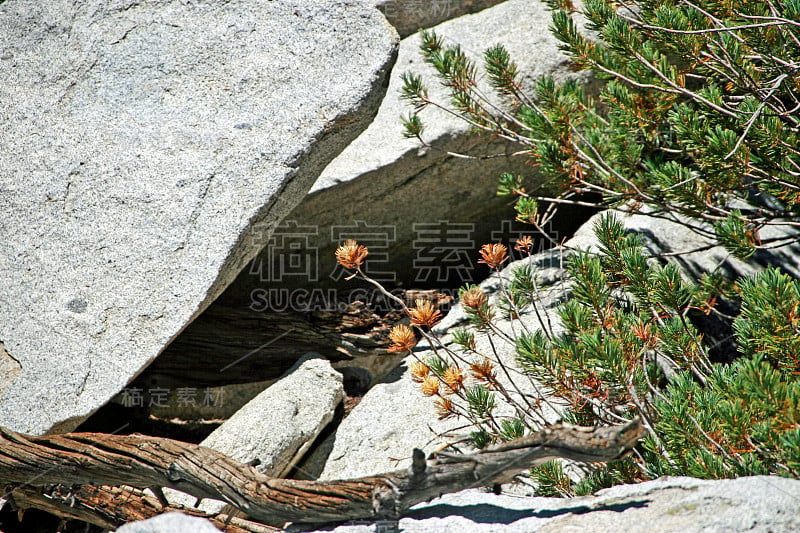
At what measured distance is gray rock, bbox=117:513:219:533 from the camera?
1428mm

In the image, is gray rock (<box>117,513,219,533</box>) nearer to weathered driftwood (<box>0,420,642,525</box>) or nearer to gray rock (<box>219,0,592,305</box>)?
weathered driftwood (<box>0,420,642,525</box>)

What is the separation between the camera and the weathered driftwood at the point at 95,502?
204cm

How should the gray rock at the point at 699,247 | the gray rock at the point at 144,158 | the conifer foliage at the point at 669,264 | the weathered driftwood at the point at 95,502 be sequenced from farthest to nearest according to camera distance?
the gray rock at the point at 699,247 → the gray rock at the point at 144,158 → the weathered driftwood at the point at 95,502 → the conifer foliage at the point at 669,264

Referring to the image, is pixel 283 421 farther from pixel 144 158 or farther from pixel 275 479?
pixel 144 158

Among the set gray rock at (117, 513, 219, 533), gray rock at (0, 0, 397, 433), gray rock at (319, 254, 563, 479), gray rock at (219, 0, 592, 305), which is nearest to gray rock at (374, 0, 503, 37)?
gray rock at (219, 0, 592, 305)

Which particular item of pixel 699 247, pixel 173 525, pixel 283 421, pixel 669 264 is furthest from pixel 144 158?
pixel 699 247

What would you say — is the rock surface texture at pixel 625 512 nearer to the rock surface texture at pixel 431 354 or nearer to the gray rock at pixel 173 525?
the gray rock at pixel 173 525

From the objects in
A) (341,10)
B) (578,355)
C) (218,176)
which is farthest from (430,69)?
(578,355)

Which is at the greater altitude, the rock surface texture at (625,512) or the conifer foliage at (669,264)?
the conifer foliage at (669,264)

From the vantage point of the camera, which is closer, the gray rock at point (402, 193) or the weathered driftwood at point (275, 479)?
the weathered driftwood at point (275, 479)

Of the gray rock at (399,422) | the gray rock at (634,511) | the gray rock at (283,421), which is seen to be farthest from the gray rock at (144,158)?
the gray rock at (634,511)

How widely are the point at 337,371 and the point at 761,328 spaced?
1787 mm

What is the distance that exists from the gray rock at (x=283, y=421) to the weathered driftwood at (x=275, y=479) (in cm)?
49

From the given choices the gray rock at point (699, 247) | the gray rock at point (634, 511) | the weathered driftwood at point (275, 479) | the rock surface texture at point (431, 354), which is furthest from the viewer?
the gray rock at point (699, 247)
